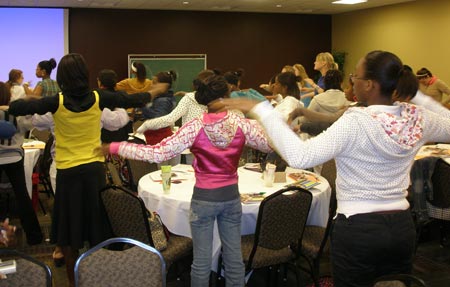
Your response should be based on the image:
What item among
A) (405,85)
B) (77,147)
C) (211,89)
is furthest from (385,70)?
(77,147)

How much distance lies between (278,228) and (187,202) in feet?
2.23

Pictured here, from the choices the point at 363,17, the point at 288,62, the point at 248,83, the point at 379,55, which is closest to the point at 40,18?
the point at 248,83

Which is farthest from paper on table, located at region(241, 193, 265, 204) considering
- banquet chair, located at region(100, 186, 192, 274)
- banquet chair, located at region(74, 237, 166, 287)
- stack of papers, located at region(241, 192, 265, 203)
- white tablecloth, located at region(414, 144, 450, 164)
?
white tablecloth, located at region(414, 144, 450, 164)

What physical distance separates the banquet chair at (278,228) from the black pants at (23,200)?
227 centimetres

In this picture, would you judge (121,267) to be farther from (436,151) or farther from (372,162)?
(436,151)

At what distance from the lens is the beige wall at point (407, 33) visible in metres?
11.1

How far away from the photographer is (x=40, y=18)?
12.0 metres

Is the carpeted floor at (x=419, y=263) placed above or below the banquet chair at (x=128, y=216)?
below

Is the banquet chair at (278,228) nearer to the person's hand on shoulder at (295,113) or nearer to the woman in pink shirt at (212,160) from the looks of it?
the woman in pink shirt at (212,160)

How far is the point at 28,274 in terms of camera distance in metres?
2.28

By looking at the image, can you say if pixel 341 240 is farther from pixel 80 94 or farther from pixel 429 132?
pixel 80 94

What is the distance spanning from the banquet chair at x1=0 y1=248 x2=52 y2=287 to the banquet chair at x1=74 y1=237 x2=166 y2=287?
137mm

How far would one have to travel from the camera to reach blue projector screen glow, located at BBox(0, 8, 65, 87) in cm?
1181

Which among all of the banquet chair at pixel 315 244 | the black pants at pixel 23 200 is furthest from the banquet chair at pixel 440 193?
the black pants at pixel 23 200
